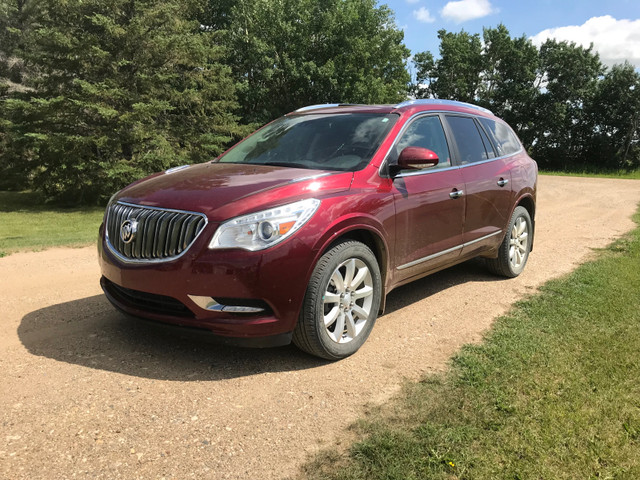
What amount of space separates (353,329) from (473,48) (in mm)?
55955

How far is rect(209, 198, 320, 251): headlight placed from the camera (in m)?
3.23

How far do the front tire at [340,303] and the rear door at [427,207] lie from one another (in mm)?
494

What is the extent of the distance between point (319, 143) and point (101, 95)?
14.2 meters

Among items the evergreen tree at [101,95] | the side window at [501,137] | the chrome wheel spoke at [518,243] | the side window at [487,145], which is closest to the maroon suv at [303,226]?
the side window at [487,145]

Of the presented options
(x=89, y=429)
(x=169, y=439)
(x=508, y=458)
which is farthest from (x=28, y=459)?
(x=508, y=458)

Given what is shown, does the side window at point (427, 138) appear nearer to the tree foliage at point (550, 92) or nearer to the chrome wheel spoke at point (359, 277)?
the chrome wheel spoke at point (359, 277)

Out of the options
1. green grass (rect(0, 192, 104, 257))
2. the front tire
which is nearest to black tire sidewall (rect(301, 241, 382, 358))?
the front tire

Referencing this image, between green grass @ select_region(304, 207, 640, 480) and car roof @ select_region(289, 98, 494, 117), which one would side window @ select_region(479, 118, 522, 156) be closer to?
car roof @ select_region(289, 98, 494, 117)

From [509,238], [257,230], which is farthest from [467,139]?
[257,230]

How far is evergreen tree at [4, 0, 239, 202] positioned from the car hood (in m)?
13.3

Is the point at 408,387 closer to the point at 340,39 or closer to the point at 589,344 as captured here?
the point at 589,344

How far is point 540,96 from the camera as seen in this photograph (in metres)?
47.4

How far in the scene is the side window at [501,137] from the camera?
585 cm

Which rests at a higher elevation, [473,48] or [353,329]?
[473,48]
